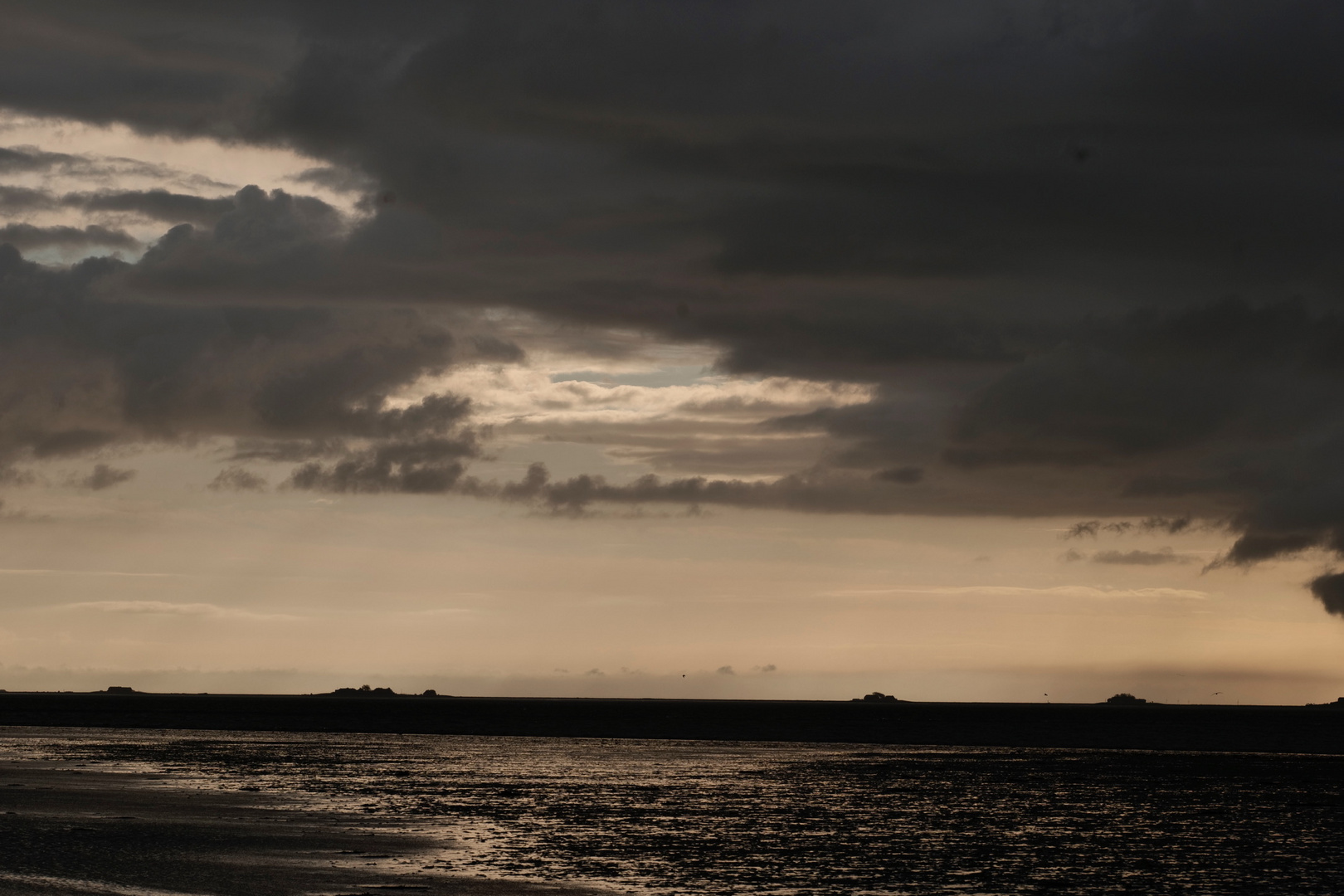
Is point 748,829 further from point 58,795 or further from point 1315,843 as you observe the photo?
point 58,795

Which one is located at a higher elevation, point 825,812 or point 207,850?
point 825,812

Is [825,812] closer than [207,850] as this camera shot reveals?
No

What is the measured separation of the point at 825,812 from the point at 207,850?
97.2ft

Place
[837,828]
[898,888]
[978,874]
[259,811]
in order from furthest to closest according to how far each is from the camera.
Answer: [259,811]
[837,828]
[978,874]
[898,888]

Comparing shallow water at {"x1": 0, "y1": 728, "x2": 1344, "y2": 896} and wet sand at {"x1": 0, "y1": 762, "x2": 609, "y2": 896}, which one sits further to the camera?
shallow water at {"x1": 0, "y1": 728, "x2": 1344, "y2": 896}

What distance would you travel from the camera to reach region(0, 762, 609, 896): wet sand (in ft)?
133

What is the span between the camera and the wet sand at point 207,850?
133ft

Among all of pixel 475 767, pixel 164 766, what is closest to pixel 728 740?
pixel 475 767

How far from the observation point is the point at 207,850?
48.8 metres

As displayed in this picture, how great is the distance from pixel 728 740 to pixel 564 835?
10050cm

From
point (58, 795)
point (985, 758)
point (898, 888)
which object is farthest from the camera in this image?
point (985, 758)

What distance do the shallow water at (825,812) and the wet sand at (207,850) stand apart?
8.01 ft

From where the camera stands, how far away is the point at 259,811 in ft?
208

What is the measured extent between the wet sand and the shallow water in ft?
8.01
